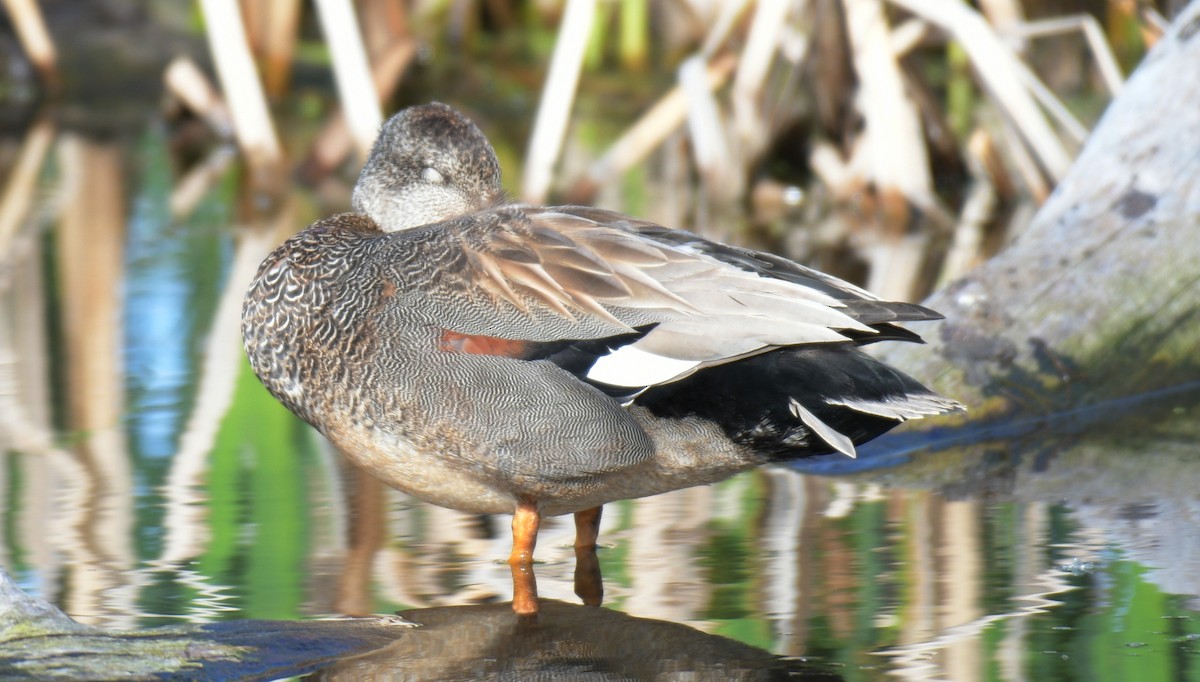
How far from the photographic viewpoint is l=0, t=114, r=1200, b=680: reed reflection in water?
339 centimetres

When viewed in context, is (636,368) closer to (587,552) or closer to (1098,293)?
(587,552)

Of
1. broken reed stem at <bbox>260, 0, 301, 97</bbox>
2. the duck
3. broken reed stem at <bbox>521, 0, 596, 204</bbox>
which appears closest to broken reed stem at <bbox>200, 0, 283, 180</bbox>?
broken reed stem at <bbox>521, 0, 596, 204</bbox>

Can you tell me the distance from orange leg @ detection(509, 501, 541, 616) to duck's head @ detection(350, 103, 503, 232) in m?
0.86

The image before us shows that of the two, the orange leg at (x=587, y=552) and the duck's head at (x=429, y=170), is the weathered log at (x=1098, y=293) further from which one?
the duck's head at (x=429, y=170)

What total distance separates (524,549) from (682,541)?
43 centimetres

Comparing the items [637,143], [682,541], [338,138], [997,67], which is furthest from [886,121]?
[682,541]

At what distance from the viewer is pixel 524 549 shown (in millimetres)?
3832

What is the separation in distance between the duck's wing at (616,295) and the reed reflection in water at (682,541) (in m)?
0.59

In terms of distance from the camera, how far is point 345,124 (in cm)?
977

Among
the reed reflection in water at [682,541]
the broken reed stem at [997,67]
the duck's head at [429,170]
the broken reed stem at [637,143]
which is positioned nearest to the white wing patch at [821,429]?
the reed reflection in water at [682,541]

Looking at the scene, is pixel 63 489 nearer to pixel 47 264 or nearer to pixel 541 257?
pixel 541 257

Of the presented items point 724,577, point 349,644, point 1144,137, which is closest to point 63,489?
point 349,644

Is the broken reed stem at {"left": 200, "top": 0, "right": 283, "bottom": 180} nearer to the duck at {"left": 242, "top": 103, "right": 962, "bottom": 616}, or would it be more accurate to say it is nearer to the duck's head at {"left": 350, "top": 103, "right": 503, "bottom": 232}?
the duck's head at {"left": 350, "top": 103, "right": 503, "bottom": 232}

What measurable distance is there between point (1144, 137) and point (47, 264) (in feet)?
16.9
